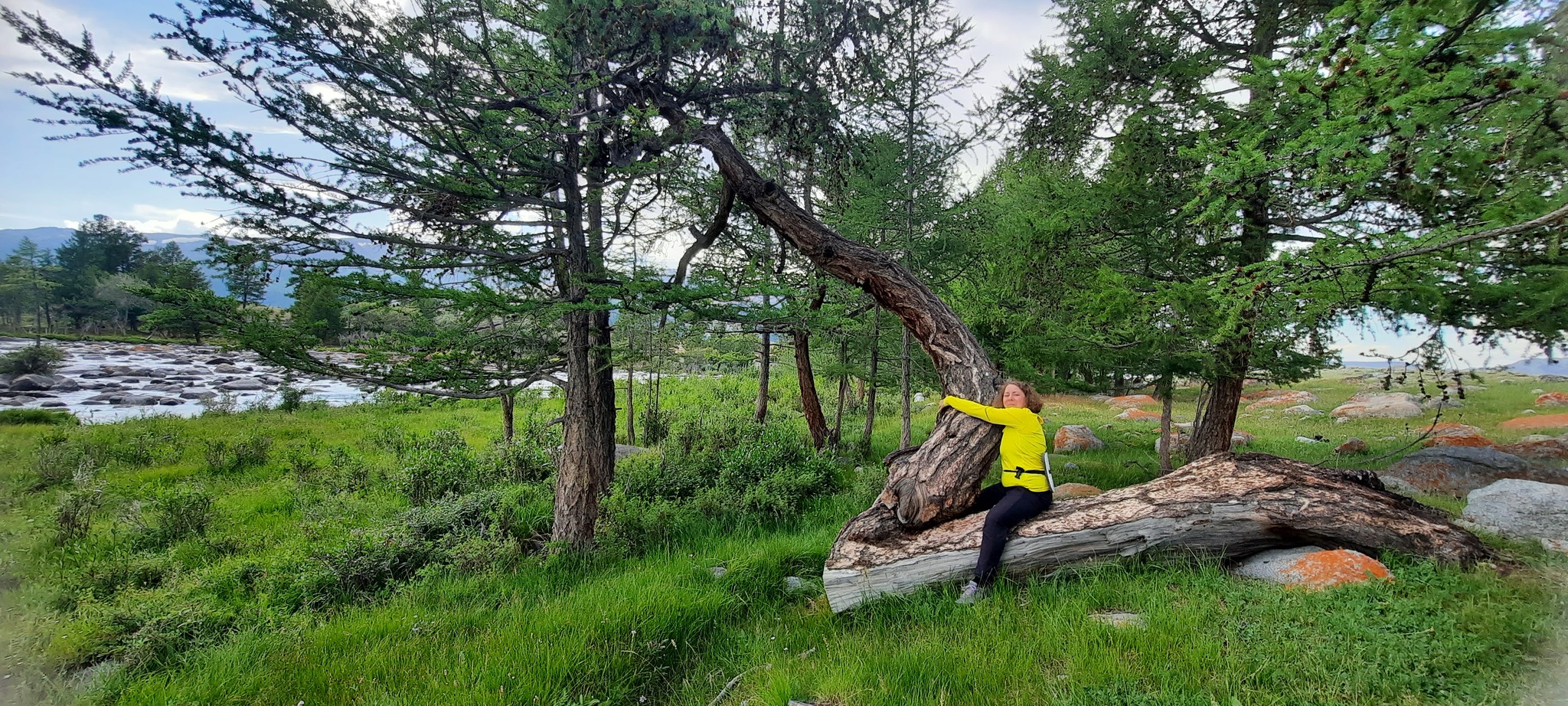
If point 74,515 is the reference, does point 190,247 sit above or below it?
above

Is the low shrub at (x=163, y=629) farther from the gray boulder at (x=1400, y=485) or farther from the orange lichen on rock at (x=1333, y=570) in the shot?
the gray boulder at (x=1400, y=485)

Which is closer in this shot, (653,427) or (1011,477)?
(1011,477)

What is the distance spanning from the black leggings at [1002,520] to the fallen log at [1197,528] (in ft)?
0.40

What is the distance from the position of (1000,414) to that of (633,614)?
3547 millimetres

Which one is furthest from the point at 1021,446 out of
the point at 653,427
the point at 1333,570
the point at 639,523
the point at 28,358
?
the point at 28,358

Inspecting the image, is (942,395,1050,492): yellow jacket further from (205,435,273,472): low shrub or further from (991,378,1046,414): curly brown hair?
(205,435,273,472): low shrub

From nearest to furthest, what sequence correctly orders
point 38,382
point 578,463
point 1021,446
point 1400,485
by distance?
point 1021,446
point 578,463
point 1400,485
point 38,382

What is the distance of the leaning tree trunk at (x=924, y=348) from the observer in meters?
4.87

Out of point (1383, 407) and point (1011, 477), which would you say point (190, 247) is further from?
point (1383, 407)

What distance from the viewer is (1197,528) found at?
398cm

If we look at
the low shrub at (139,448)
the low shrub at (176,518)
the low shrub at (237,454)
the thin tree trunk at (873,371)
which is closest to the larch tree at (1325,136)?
the thin tree trunk at (873,371)

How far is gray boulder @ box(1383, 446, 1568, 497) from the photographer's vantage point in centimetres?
688

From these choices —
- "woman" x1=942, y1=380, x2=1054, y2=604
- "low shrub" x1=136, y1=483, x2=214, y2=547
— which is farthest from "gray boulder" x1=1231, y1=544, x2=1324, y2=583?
"low shrub" x1=136, y1=483, x2=214, y2=547

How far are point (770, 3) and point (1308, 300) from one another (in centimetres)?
608
